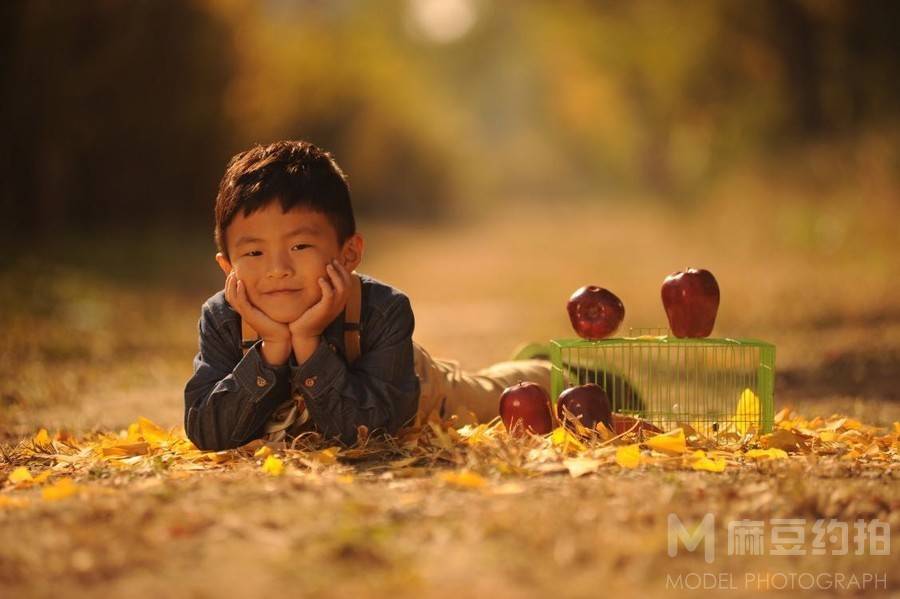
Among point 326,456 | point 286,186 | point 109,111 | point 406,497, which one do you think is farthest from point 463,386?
point 109,111

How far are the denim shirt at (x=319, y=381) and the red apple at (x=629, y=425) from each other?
0.76 m

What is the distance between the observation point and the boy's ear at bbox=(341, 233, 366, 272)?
3.56 metres

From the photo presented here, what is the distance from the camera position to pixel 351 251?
359cm

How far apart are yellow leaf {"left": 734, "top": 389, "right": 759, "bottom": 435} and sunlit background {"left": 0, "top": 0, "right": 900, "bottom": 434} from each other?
5.84ft

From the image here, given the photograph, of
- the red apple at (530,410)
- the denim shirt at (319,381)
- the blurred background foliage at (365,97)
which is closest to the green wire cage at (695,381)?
the red apple at (530,410)

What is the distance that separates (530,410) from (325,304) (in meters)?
0.91

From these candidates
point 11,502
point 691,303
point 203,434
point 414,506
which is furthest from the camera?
point 691,303

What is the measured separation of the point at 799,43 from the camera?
15.1 meters

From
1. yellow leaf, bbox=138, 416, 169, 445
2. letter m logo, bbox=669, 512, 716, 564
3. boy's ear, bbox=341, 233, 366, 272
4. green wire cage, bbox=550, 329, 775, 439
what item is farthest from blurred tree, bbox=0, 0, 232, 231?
letter m logo, bbox=669, 512, 716, 564

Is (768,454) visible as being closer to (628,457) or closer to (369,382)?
(628,457)

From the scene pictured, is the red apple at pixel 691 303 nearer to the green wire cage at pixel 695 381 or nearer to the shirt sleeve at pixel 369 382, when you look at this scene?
the green wire cage at pixel 695 381

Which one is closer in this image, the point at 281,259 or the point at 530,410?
the point at 281,259

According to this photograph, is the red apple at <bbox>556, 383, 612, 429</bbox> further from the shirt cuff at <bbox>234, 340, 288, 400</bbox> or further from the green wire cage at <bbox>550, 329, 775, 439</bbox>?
the shirt cuff at <bbox>234, 340, 288, 400</bbox>

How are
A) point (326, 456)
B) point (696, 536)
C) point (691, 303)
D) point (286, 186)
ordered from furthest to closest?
point (691, 303) < point (286, 186) < point (326, 456) < point (696, 536)
